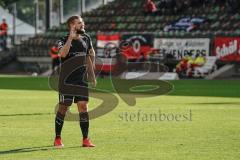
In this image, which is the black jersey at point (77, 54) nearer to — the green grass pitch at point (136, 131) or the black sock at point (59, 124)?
the black sock at point (59, 124)

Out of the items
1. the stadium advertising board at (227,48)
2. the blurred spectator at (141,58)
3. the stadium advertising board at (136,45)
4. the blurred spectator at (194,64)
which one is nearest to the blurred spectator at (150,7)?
the stadium advertising board at (136,45)

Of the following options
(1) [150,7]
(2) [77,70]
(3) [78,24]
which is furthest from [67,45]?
(1) [150,7]

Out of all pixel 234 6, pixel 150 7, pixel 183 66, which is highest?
pixel 234 6

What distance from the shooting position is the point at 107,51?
154 ft

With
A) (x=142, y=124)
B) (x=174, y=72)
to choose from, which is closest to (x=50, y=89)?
(x=174, y=72)

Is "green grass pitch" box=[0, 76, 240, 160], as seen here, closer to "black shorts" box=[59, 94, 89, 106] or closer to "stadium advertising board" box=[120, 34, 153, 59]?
"black shorts" box=[59, 94, 89, 106]

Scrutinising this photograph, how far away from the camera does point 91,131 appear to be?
52.5 ft

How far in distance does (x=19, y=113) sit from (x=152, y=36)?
2639cm

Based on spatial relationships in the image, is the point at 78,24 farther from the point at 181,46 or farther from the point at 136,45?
the point at 136,45

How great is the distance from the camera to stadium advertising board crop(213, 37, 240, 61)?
43.3 metres

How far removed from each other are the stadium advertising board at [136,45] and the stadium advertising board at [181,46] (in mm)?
507

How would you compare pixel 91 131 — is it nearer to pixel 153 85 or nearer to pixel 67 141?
pixel 67 141

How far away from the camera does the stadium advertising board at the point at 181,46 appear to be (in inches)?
1741

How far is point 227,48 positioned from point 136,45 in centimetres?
564
